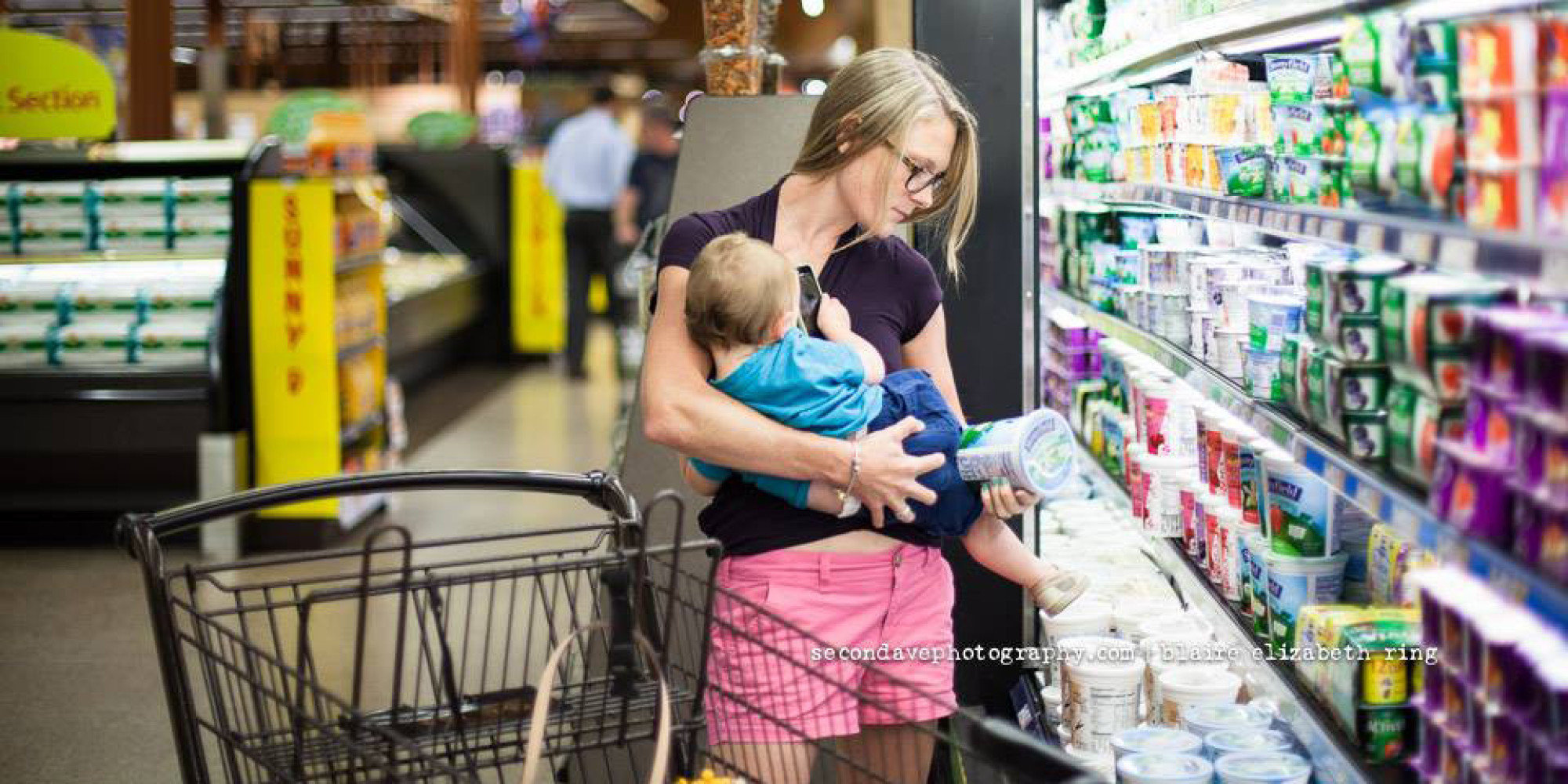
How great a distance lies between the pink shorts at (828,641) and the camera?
230 cm

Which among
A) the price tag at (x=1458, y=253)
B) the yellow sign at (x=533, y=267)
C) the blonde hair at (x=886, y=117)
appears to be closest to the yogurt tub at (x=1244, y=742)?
the blonde hair at (x=886, y=117)

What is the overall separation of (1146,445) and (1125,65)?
A: 0.86m

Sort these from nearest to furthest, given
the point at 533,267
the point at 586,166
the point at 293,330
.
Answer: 1. the point at 293,330
2. the point at 586,166
3. the point at 533,267

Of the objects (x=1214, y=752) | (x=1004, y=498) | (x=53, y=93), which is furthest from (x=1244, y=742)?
(x=53, y=93)

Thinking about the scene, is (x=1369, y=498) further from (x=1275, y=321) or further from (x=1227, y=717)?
(x=1227, y=717)

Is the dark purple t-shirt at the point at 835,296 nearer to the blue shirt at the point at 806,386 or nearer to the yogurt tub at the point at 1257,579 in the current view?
the blue shirt at the point at 806,386

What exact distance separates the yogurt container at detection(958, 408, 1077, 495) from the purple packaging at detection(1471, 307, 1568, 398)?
2.22ft

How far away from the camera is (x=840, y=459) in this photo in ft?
7.47

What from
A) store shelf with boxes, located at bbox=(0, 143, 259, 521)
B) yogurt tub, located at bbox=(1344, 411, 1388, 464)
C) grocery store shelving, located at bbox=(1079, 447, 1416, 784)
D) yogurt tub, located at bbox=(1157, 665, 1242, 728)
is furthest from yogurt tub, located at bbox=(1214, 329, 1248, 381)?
store shelf with boxes, located at bbox=(0, 143, 259, 521)

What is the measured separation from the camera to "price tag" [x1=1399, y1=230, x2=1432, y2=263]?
1.73m

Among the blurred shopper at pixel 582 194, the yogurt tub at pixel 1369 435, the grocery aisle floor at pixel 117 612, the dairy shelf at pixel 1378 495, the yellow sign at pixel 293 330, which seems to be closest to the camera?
the dairy shelf at pixel 1378 495

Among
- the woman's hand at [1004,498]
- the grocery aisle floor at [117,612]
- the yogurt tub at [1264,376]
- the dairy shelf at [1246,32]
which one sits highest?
the dairy shelf at [1246,32]

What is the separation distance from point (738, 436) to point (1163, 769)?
A: 89 centimetres

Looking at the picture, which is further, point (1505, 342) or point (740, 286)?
point (740, 286)
